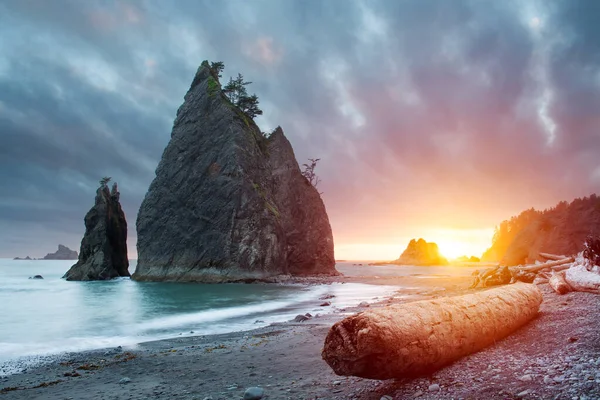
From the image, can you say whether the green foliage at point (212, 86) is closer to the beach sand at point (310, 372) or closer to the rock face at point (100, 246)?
the rock face at point (100, 246)

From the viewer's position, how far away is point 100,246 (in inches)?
2356

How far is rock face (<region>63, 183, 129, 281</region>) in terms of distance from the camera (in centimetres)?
5888

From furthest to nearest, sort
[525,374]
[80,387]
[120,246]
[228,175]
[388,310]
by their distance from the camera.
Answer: [120,246] < [228,175] < [80,387] < [388,310] < [525,374]

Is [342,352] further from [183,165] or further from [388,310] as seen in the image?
[183,165]

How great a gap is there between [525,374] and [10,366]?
40.8 ft

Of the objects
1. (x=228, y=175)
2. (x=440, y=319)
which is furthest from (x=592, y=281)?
(x=228, y=175)

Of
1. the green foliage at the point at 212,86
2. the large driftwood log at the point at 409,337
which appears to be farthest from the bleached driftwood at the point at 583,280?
the green foliage at the point at 212,86

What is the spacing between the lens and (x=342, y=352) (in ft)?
15.0

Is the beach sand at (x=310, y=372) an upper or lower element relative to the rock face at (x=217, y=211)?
lower

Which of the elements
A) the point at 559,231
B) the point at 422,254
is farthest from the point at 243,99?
the point at 422,254

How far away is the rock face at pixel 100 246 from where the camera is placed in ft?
193

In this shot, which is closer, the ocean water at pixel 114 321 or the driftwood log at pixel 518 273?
the ocean water at pixel 114 321

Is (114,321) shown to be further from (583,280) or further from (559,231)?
(559,231)

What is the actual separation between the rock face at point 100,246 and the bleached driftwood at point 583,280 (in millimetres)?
62015
